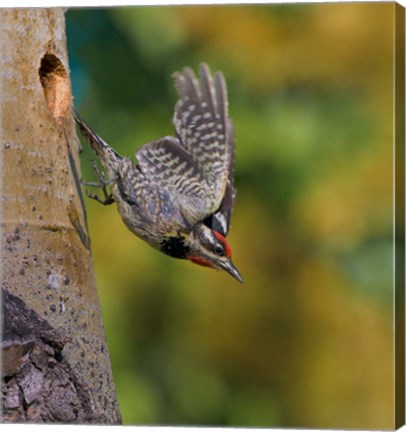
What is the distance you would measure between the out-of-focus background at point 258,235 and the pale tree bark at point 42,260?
20.1 inches

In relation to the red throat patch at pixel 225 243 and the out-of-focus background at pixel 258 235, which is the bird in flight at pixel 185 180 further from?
the out-of-focus background at pixel 258 235

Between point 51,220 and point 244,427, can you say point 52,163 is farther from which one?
point 244,427

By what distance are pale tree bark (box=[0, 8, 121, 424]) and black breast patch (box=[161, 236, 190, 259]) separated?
2.14 ft

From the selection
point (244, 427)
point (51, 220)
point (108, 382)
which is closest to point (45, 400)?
point (108, 382)

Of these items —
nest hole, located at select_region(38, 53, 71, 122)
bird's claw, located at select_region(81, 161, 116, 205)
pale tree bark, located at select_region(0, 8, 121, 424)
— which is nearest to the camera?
pale tree bark, located at select_region(0, 8, 121, 424)

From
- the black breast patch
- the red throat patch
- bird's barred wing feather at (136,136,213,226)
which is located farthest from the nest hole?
the red throat patch

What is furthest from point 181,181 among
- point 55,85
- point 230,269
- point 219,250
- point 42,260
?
point 42,260

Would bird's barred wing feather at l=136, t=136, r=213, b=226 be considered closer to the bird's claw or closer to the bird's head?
the bird's head

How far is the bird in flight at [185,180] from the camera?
265 inches

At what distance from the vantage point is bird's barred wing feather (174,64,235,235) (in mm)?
6746

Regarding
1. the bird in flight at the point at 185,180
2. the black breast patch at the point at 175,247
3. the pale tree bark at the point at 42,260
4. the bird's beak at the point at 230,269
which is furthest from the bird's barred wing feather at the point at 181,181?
the pale tree bark at the point at 42,260

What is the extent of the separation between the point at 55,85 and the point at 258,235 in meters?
1.41

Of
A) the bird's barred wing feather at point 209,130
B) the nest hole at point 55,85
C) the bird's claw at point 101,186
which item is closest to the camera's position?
the nest hole at point 55,85

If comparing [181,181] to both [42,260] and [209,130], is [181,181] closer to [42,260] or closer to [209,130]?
[209,130]
